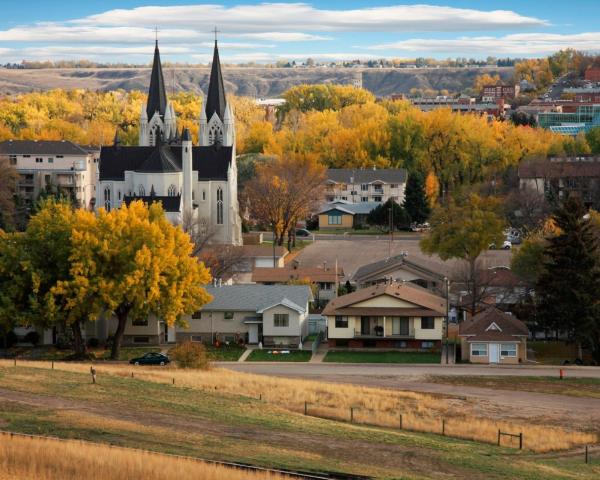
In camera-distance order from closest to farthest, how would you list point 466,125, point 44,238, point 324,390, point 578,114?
point 324,390
point 44,238
point 466,125
point 578,114

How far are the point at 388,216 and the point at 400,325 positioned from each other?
146 ft

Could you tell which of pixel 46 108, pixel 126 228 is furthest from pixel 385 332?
pixel 46 108

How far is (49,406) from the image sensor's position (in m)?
35.2

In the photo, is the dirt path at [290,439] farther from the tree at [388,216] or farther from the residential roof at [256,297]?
the tree at [388,216]

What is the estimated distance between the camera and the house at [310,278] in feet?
222

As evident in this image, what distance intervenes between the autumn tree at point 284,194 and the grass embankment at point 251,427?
47.3 meters

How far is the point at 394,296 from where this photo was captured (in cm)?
5697

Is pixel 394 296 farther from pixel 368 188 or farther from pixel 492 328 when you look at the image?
pixel 368 188

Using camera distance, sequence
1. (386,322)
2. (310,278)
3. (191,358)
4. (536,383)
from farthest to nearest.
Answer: (310,278), (386,322), (191,358), (536,383)

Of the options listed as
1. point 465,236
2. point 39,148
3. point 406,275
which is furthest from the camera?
point 39,148

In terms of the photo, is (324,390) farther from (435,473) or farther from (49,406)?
(435,473)

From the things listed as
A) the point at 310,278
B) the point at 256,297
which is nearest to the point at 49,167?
the point at 310,278

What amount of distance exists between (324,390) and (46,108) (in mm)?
138408

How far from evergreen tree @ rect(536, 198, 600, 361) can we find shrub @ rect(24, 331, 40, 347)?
21.0 m
